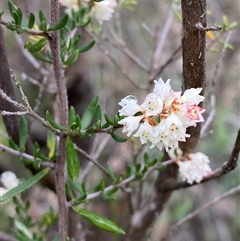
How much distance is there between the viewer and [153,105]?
513 millimetres

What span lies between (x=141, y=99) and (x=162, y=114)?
4.76 feet

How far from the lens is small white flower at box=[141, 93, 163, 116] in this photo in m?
0.51

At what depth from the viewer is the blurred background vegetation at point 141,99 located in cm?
162

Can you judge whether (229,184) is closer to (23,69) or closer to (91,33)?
(91,33)

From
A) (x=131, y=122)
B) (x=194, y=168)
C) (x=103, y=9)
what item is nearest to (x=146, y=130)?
(x=131, y=122)

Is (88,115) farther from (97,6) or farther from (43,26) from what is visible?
(97,6)

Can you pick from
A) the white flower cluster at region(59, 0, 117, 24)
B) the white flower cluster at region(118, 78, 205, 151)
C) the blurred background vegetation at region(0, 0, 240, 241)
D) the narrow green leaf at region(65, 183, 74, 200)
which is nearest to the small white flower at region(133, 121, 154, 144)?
the white flower cluster at region(118, 78, 205, 151)

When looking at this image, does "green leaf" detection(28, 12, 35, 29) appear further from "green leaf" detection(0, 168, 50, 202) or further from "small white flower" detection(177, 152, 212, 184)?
"small white flower" detection(177, 152, 212, 184)

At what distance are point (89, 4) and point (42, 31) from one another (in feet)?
0.84

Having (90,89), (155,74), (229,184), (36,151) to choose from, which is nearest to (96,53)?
(90,89)

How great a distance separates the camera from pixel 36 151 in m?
0.66

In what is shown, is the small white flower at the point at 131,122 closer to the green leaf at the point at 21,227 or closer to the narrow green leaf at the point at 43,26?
the narrow green leaf at the point at 43,26

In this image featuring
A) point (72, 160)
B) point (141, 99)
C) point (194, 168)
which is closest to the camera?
point (72, 160)

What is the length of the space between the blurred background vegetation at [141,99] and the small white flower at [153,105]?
2.79 ft
